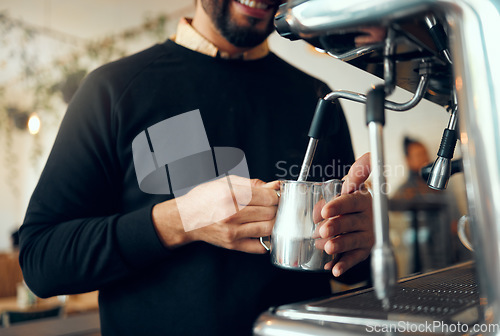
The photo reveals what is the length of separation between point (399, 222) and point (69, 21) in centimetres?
276

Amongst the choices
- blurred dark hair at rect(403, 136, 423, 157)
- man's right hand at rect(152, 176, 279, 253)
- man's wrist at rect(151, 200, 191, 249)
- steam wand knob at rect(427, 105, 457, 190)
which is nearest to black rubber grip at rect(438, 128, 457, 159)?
steam wand knob at rect(427, 105, 457, 190)

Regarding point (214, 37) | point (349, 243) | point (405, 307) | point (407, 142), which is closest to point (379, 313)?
point (405, 307)

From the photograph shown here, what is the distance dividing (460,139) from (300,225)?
18cm

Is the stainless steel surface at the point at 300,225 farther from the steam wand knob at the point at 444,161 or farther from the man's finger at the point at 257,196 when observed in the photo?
the steam wand knob at the point at 444,161

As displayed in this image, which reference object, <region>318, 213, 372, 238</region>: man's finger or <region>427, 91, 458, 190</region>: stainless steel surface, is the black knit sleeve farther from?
<region>427, 91, 458, 190</region>: stainless steel surface

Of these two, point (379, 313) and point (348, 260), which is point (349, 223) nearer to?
point (348, 260)

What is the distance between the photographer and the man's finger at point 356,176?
0.51m

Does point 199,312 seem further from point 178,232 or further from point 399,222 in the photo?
point 399,222

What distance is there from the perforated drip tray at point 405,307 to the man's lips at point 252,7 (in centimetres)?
50

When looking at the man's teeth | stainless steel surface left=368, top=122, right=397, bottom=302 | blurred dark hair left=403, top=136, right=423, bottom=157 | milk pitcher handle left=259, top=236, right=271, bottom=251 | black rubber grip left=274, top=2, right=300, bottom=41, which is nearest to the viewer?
stainless steel surface left=368, top=122, right=397, bottom=302

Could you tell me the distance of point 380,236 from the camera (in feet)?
1.13

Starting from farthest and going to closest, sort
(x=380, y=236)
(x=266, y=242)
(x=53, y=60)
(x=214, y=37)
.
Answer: (x=53, y=60), (x=214, y=37), (x=266, y=242), (x=380, y=236)

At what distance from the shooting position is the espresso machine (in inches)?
13.5

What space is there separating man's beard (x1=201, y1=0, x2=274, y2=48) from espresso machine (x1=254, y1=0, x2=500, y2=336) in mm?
340
